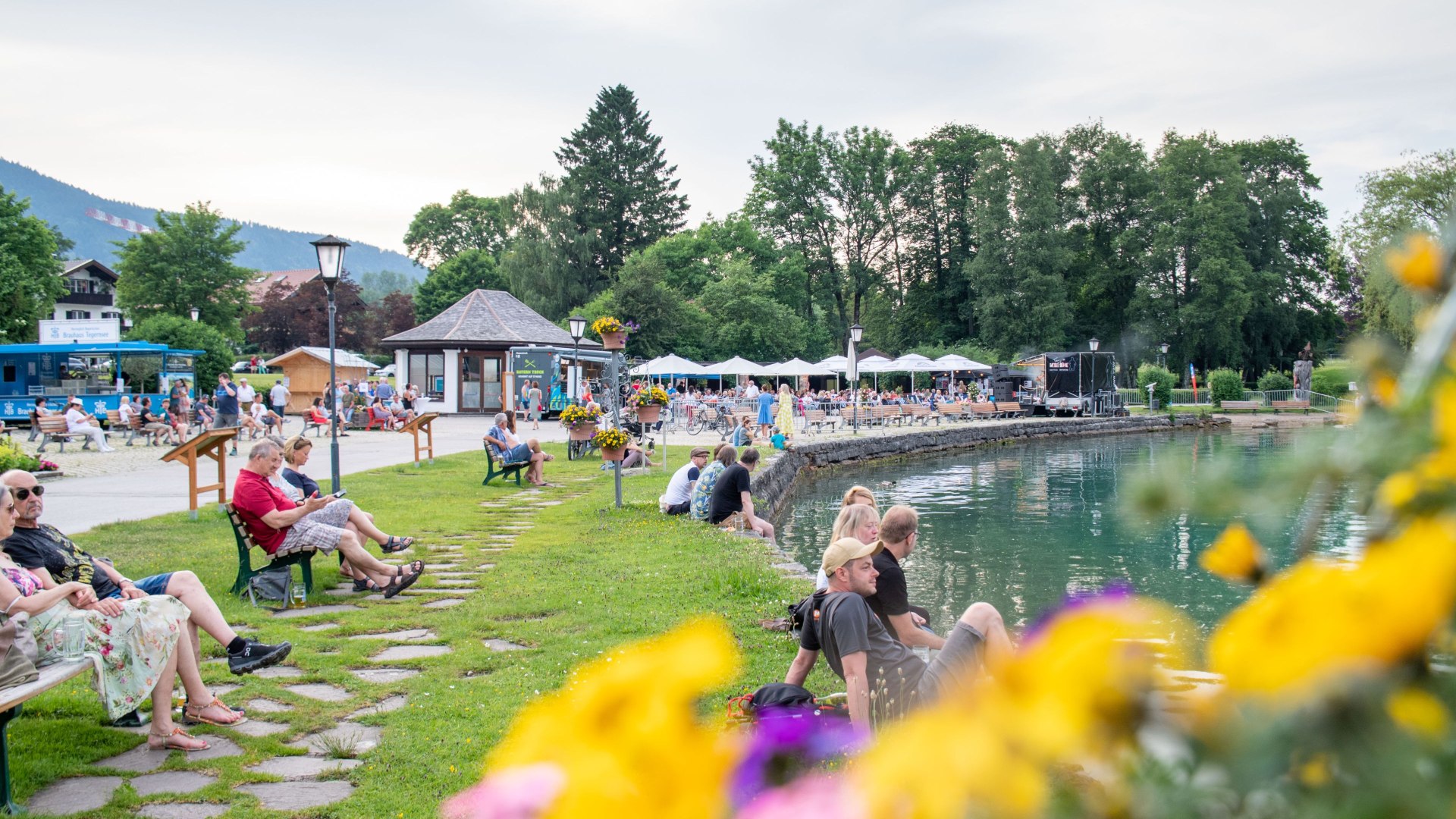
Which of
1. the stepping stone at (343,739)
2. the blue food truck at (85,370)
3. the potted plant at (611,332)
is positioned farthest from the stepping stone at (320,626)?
the blue food truck at (85,370)

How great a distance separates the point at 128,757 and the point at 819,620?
3.24 metres

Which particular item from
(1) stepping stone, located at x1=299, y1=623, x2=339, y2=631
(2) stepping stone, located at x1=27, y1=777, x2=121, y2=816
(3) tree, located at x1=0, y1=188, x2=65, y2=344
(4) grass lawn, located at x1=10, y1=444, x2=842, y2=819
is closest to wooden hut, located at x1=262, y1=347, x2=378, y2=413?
(3) tree, located at x1=0, y1=188, x2=65, y2=344

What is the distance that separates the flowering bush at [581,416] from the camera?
723 inches

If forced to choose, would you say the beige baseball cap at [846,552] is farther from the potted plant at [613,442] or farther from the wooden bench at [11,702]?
the potted plant at [613,442]

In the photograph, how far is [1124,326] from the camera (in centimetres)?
5453

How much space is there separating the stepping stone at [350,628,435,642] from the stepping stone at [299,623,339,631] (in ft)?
1.05

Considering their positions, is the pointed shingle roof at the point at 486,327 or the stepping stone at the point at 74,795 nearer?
the stepping stone at the point at 74,795

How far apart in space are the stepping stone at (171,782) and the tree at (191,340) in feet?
123

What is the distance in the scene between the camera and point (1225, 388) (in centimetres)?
4438

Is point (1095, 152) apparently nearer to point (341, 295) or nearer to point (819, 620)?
point (341, 295)

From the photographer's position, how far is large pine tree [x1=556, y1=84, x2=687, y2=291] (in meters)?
57.0

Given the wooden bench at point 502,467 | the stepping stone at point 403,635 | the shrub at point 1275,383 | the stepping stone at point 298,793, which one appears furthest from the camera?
the shrub at point 1275,383

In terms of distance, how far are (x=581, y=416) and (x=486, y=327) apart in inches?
814

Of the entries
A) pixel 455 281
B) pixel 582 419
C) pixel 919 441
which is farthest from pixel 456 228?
pixel 582 419
